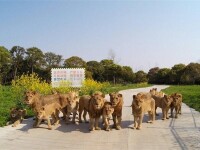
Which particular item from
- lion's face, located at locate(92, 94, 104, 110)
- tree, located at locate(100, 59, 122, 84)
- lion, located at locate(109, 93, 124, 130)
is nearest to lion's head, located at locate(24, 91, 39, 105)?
lion's face, located at locate(92, 94, 104, 110)

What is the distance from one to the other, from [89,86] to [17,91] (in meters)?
8.36

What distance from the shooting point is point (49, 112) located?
9.57 m

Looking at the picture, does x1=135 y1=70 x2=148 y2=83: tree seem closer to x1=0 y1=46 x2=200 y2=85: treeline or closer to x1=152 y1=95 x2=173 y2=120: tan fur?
x1=0 y1=46 x2=200 y2=85: treeline

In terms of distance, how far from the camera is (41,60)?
51219mm

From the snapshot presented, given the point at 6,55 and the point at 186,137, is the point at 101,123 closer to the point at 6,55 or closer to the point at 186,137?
the point at 186,137

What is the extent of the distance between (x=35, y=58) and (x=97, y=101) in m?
43.2

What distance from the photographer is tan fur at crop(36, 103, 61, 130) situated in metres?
9.31

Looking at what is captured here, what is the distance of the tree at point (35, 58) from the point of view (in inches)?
2010

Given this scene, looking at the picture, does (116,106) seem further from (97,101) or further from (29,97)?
(29,97)

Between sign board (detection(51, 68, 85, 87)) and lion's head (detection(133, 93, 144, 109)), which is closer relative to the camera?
lion's head (detection(133, 93, 144, 109))

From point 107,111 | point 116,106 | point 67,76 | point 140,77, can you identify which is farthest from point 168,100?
point 140,77

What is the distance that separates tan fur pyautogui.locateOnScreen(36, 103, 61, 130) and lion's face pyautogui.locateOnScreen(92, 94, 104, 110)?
4.27ft

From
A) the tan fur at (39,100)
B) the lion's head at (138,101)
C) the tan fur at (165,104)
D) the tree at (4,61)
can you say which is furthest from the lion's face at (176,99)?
the tree at (4,61)

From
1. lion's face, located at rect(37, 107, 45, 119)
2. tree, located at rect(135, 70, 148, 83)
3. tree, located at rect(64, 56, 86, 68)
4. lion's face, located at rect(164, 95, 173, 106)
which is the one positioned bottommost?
lion's face, located at rect(37, 107, 45, 119)
